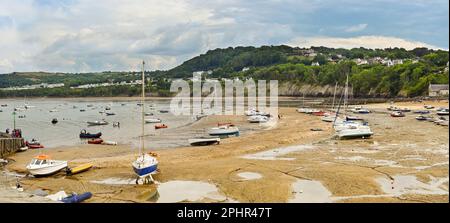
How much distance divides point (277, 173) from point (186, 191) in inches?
207

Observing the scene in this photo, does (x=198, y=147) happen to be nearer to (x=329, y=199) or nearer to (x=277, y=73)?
(x=329, y=199)

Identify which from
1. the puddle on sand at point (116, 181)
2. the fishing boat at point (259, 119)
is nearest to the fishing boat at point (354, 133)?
the puddle on sand at point (116, 181)

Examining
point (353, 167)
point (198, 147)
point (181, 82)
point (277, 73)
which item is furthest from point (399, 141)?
point (181, 82)

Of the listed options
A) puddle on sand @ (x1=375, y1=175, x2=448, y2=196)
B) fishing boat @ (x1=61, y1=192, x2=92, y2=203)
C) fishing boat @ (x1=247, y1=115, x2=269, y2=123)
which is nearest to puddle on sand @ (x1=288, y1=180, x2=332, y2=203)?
puddle on sand @ (x1=375, y1=175, x2=448, y2=196)

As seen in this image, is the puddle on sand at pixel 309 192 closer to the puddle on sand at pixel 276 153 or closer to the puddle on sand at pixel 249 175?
the puddle on sand at pixel 249 175

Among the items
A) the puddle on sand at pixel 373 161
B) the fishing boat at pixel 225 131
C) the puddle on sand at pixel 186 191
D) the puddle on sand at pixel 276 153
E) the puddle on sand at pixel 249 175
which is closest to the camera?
the puddle on sand at pixel 186 191

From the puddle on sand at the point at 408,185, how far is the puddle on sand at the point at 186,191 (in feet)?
22.8

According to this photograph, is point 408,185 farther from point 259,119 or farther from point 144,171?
point 259,119

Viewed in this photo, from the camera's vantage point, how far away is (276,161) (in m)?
24.8

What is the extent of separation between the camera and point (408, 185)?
58.6ft

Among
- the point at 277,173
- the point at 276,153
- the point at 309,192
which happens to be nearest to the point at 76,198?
the point at 309,192

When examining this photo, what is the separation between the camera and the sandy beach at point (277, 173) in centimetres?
1672

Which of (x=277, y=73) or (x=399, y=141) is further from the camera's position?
(x=277, y=73)
